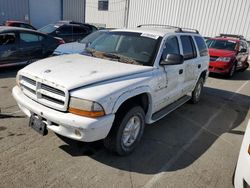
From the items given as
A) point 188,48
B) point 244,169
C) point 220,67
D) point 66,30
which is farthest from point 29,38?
point 244,169

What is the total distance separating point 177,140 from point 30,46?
597 cm

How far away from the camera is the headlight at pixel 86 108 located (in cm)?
278

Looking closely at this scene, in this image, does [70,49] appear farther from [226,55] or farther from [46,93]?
[226,55]

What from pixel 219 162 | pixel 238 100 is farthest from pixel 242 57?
pixel 219 162

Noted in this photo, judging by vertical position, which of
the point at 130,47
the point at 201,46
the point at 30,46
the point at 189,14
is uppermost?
the point at 189,14

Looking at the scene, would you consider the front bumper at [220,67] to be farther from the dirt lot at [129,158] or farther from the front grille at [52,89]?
the front grille at [52,89]

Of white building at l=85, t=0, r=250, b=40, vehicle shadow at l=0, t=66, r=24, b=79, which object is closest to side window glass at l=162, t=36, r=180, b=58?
vehicle shadow at l=0, t=66, r=24, b=79

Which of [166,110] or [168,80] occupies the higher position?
[168,80]

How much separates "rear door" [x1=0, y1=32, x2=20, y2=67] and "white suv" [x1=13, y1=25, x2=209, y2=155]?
12.8 ft

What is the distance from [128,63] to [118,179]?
1780mm

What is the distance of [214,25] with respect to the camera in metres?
17.5

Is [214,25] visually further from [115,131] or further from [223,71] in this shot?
[115,131]

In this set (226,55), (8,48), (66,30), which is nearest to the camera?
(8,48)

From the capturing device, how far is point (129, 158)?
3496 mm
